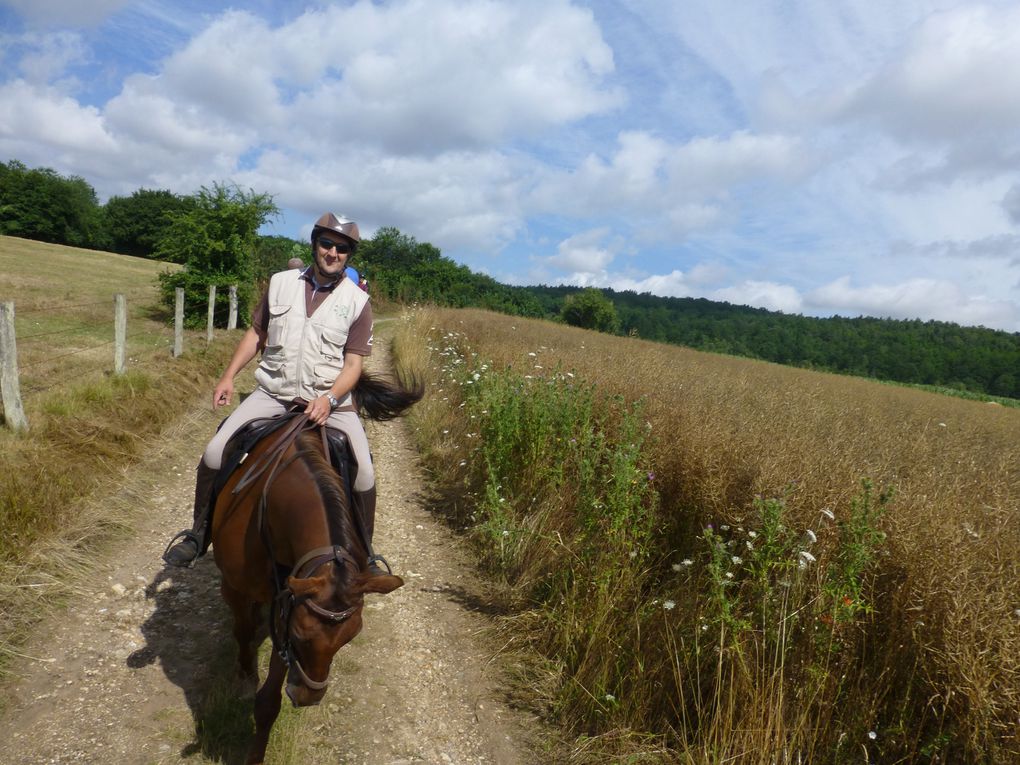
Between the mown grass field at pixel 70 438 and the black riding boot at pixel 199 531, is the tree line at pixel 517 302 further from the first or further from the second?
the black riding boot at pixel 199 531

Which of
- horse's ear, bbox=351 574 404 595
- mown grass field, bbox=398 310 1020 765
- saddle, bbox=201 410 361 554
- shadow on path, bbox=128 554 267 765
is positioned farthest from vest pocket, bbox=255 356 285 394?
mown grass field, bbox=398 310 1020 765

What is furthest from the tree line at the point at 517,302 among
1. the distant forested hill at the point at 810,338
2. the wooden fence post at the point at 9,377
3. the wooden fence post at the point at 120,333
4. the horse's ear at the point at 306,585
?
the horse's ear at the point at 306,585

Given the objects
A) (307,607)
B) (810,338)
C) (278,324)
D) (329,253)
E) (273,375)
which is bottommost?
(307,607)

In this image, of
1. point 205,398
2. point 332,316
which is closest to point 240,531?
point 332,316

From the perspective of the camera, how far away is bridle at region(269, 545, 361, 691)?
2191 millimetres

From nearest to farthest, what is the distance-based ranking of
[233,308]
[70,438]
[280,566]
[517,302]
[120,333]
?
[280,566]
[70,438]
[120,333]
[233,308]
[517,302]

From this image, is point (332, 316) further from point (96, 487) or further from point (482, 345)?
point (482, 345)

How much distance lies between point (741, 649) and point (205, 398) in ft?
30.5

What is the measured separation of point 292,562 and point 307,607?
0.50m

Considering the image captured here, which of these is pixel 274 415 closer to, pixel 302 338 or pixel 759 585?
pixel 302 338

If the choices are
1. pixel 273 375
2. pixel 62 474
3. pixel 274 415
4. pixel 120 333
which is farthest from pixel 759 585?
pixel 120 333

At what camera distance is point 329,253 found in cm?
363

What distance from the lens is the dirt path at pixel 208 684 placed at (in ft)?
9.82

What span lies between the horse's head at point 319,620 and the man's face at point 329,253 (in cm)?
206
